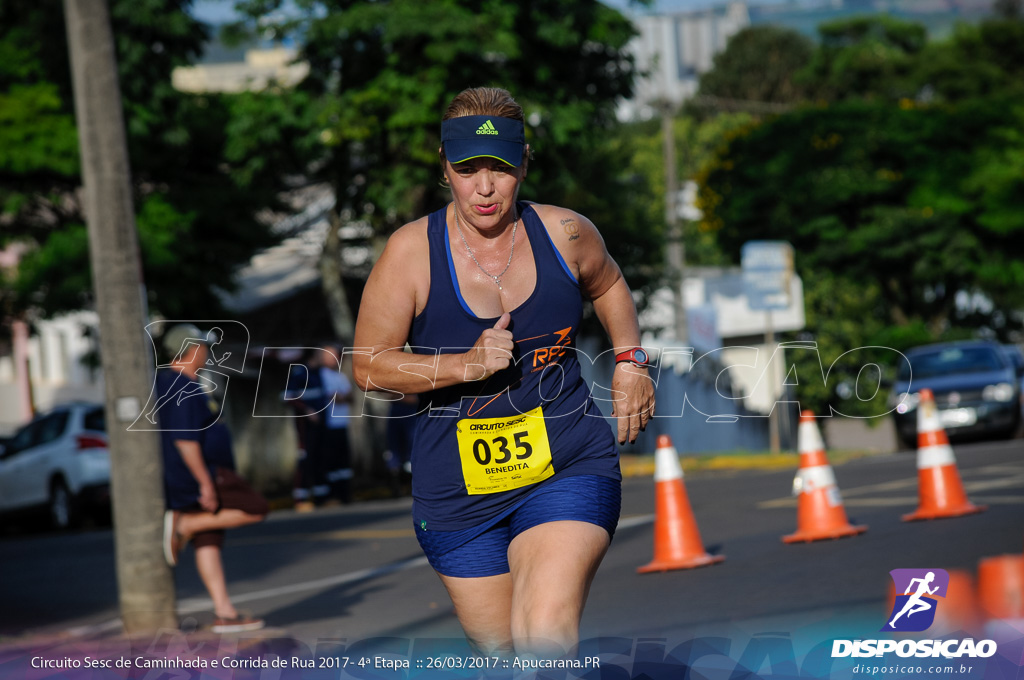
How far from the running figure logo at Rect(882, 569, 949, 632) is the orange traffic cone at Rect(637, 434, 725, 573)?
395 cm

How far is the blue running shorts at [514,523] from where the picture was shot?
148 inches

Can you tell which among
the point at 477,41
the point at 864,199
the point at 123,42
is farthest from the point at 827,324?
the point at 123,42

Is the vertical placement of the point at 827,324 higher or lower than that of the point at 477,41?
lower

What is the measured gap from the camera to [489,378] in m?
3.83

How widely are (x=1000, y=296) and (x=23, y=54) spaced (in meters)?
32.0

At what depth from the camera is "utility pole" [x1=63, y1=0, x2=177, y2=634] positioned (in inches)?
302

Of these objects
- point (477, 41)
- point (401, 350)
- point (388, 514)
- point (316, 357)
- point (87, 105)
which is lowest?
point (388, 514)

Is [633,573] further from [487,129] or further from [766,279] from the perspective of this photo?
[766,279]

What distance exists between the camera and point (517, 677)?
341 cm

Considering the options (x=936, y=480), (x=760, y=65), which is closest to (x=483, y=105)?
(x=936, y=480)

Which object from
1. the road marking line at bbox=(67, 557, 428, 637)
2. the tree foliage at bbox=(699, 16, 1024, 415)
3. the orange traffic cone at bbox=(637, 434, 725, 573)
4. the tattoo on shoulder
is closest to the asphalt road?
the road marking line at bbox=(67, 557, 428, 637)

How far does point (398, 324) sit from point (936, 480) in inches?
283

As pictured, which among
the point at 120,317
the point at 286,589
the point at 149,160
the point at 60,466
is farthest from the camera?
the point at 149,160

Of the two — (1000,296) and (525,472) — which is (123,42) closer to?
(525,472)
